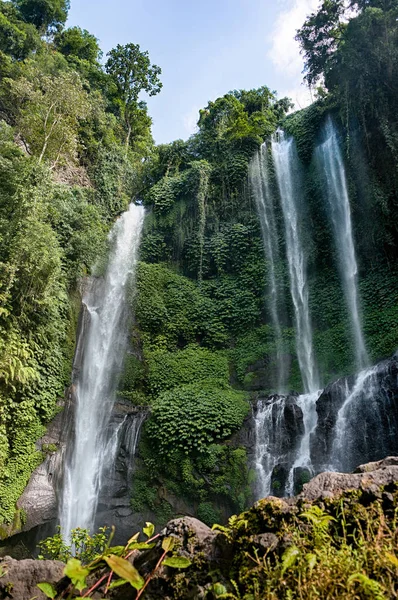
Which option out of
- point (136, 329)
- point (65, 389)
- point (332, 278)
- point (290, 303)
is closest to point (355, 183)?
point (332, 278)

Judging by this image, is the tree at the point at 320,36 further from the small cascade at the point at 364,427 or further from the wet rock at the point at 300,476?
the wet rock at the point at 300,476

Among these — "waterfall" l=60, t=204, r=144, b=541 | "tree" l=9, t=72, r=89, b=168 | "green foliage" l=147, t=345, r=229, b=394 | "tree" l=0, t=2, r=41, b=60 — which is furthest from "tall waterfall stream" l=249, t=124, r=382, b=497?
"tree" l=0, t=2, r=41, b=60

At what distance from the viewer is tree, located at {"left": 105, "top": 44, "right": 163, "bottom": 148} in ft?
73.5

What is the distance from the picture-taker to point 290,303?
13.5 m

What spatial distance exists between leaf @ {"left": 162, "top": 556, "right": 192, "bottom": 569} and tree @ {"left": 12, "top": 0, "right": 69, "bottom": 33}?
1138 inches

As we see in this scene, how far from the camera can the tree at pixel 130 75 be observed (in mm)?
22406

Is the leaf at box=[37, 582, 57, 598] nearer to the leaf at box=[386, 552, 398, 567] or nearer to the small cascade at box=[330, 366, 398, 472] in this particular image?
the leaf at box=[386, 552, 398, 567]

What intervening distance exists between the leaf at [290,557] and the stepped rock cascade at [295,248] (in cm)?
1044

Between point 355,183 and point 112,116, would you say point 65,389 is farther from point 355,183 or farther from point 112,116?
point 112,116

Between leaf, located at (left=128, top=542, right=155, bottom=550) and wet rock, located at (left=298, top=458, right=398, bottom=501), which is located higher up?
wet rock, located at (left=298, top=458, right=398, bottom=501)

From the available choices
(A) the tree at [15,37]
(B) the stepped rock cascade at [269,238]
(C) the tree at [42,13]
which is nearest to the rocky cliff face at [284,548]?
(B) the stepped rock cascade at [269,238]

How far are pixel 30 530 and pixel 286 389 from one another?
24.8 ft

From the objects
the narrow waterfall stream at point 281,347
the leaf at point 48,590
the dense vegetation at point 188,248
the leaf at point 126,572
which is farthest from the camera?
the dense vegetation at point 188,248

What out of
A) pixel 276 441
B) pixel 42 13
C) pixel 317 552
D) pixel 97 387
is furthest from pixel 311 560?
pixel 42 13
